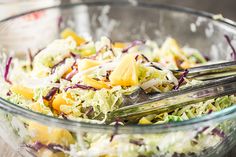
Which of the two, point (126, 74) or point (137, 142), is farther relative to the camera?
point (126, 74)

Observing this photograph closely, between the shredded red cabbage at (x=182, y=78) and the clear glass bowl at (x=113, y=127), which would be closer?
the clear glass bowl at (x=113, y=127)

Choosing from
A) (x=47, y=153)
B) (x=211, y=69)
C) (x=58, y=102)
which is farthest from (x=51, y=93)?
(x=211, y=69)

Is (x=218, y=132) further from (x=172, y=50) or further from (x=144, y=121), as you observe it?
(x=172, y=50)

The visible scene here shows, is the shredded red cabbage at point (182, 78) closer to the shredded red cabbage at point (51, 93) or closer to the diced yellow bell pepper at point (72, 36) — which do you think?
the shredded red cabbage at point (51, 93)

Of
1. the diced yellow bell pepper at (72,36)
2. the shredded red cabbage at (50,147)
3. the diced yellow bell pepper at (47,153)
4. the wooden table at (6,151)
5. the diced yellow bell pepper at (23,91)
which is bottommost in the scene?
the wooden table at (6,151)

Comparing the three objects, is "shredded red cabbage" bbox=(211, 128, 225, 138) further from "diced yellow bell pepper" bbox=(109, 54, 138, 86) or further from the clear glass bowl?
"diced yellow bell pepper" bbox=(109, 54, 138, 86)

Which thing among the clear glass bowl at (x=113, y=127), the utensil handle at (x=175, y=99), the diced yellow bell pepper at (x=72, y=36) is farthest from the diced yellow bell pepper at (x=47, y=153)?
the diced yellow bell pepper at (x=72, y=36)
